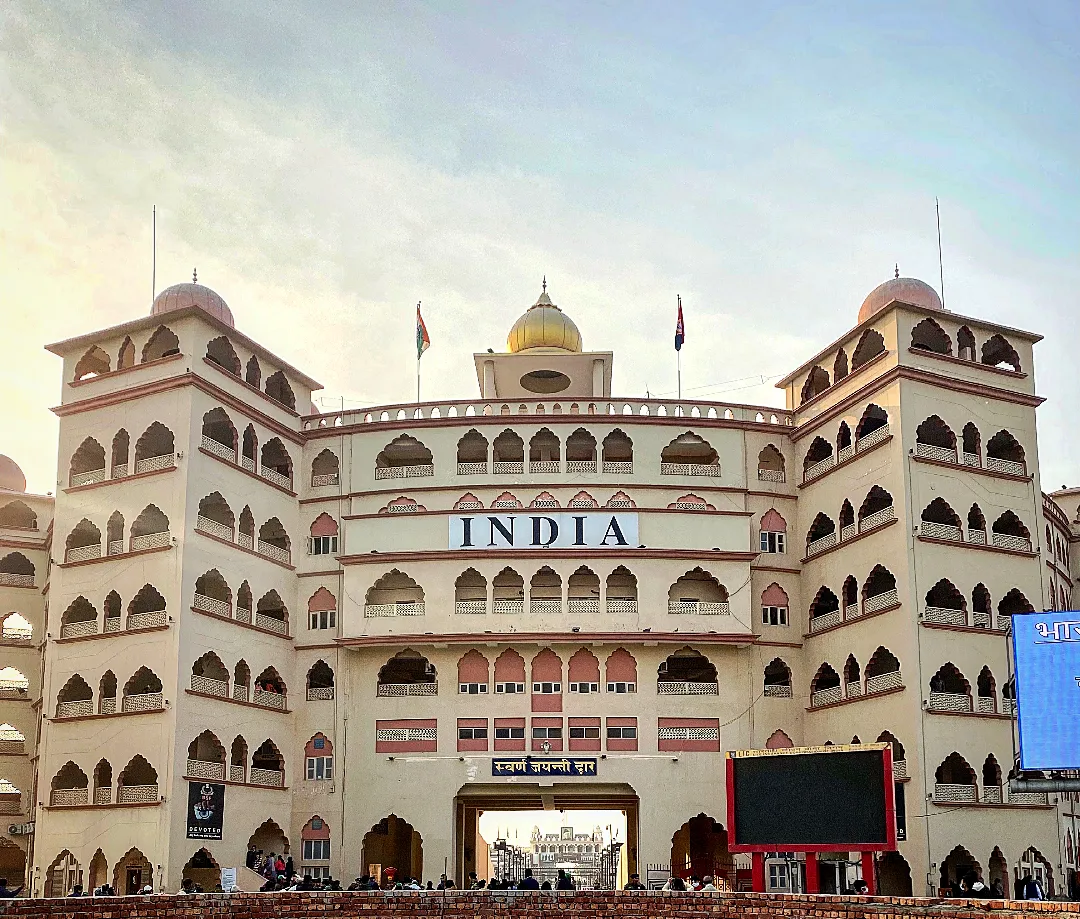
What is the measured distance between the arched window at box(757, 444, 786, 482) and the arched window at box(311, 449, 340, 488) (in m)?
14.0

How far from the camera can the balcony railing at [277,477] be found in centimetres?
4534

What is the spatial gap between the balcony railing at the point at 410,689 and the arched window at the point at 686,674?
7044mm

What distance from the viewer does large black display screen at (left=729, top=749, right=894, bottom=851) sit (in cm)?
3212

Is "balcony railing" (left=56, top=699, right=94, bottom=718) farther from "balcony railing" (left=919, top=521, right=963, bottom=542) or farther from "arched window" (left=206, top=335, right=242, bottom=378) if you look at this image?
"balcony railing" (left=919, top=521, right=963, bottom=542)

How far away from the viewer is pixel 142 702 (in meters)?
39.5

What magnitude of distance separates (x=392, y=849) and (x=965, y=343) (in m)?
24.6

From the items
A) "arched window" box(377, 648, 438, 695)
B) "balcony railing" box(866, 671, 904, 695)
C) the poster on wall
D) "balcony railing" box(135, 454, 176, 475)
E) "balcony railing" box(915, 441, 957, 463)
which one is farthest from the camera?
"arched window" box(377, 648, 438, 695)

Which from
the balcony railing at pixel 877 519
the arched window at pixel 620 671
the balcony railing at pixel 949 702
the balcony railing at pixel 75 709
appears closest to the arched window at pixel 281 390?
the balcony railing at pixel 75 709

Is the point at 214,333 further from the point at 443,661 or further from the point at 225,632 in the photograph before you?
the point at 443,661

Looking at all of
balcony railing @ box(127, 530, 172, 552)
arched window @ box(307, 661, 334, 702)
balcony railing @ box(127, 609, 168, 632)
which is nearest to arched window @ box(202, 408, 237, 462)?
balcony railing @ box(127, 530, 172, 552)

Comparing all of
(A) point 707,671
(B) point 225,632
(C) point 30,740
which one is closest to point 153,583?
(B) point 225,632

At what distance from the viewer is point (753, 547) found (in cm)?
4562

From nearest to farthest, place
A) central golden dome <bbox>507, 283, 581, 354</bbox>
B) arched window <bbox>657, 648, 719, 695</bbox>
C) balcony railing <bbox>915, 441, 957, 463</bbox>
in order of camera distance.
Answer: balcony railing <bbox>915, 441, 957, 463</bbox> < arched window <bbox>657, 648, 719, 695</bbox> < central golden dome <bbox>507, 283, 581, 354</bbox>

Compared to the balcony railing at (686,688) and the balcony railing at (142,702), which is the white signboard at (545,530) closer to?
the balcony railing at (686,688)
